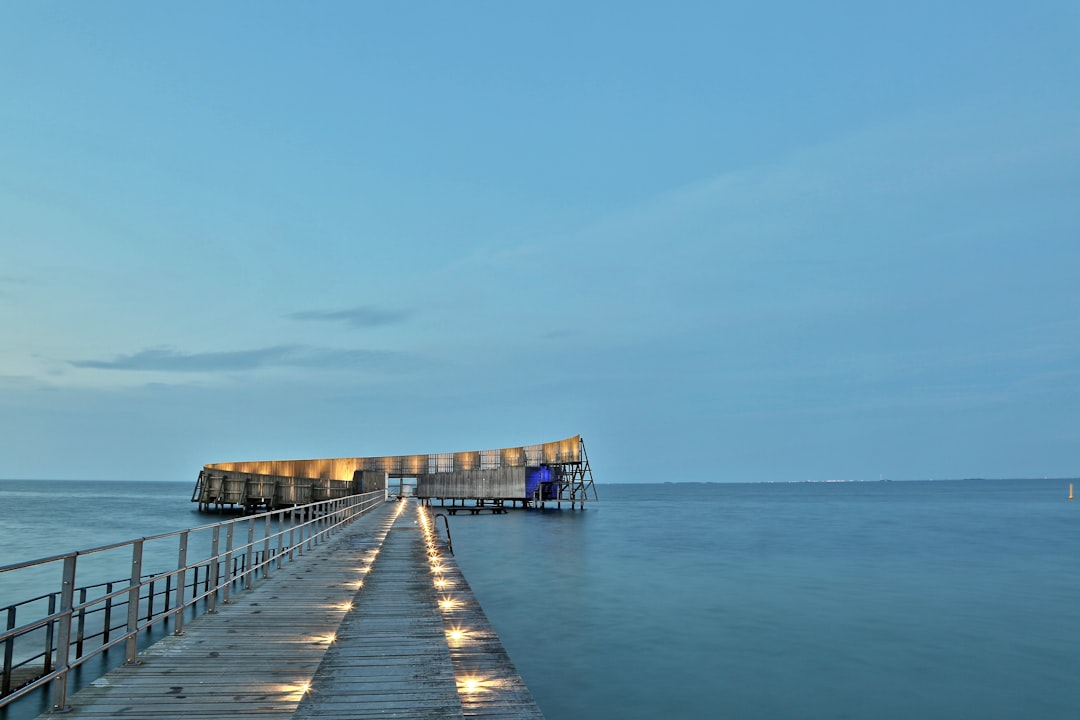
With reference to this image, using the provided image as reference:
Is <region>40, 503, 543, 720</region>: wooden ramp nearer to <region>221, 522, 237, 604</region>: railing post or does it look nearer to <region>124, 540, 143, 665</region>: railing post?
<region>124, 540, 143, 665</region>: railing post

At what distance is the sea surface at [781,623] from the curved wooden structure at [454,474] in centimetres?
2769

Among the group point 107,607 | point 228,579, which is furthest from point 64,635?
point 107,607

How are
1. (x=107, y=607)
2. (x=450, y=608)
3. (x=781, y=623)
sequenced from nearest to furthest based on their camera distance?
(x=450, y=608) → (x=107, y=607) → (x=781, y=623)

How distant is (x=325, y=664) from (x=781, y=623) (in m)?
20.1

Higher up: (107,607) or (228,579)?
(228,579)

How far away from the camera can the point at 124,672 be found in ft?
25.2

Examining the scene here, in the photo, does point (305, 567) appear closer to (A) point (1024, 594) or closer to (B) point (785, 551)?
(A) point (1024, 594)

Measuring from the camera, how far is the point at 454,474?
298 ft

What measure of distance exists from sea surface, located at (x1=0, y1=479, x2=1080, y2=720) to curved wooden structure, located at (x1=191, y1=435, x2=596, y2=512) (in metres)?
27.7

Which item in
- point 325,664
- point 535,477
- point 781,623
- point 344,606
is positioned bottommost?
point 781,623

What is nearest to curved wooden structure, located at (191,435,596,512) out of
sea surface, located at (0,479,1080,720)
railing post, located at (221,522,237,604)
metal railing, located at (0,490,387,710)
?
sea surface, located at (0,479,1080,720)

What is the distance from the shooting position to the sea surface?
1652cm

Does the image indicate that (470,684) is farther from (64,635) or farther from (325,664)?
(64,635)

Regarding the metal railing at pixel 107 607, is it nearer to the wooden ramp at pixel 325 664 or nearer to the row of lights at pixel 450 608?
the wooden ramp at pixel 325 664
